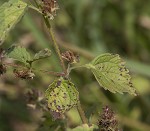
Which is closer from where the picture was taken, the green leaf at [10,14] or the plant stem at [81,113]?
the green leaf at [10,14]

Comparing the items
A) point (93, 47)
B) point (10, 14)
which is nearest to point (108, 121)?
point (10, 14)

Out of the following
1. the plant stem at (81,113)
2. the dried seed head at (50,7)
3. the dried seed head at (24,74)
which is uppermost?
the dried seed head at (50,7)

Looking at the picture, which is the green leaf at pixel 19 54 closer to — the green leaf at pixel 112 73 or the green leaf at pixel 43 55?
the green leaf at pixel 43 55

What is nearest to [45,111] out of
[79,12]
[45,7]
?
[45,7]

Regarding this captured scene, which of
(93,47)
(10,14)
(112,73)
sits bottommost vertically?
(93,47)

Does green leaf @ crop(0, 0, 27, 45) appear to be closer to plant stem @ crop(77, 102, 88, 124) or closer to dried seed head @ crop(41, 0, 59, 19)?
dried seed head @ crop(41, 0, 59, 19)

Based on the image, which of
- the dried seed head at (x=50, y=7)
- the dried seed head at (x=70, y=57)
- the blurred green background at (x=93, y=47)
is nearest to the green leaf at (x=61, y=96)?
the dried seed head at (x=70, y=57)

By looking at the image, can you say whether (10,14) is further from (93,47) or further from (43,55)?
(93,47)
